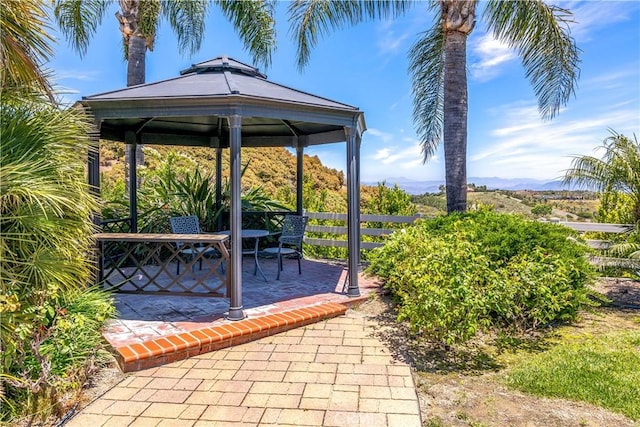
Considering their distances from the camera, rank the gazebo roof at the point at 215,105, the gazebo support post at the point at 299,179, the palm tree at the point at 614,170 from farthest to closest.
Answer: the gazebo support post at the point at 299,179 < the palm tree at the point at 614,170 < the gazebo roof at the point at 215,105

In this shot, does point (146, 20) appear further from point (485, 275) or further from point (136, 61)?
point (485, 275)

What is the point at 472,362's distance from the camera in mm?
3820

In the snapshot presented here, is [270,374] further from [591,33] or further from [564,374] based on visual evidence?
[591,33]

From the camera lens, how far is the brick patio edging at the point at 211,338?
3.50 meters

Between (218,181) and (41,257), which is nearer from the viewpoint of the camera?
(41,257)

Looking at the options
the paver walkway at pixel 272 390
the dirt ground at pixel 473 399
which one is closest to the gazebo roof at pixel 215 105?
the paver walkway at pixel 272 390

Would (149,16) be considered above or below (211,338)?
above

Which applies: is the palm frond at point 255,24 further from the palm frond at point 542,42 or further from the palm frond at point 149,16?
the palm frond at point 542,42

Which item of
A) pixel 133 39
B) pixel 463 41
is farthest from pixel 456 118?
pixel 133 39

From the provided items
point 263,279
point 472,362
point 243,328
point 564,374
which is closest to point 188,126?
point 263,279

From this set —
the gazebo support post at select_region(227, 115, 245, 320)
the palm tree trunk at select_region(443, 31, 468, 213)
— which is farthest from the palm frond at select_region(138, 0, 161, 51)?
the gazebo support post at select_region(227, 115, 245, 320)

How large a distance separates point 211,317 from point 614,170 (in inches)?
232

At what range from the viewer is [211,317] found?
14.9 ft

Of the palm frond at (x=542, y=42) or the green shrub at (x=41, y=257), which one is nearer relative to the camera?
the green shrub at (x=41, y=257)
